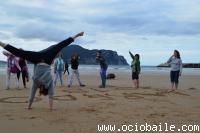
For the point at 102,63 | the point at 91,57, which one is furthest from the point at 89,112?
the point at 91,57

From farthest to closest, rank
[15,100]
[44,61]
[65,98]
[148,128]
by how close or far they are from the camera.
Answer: [65,98] → [15,100] → [44,61] → [148,128]

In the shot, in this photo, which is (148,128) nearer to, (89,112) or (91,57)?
(89,112)

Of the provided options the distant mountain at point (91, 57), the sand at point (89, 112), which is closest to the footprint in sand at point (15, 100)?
the sand at point (89, 112)

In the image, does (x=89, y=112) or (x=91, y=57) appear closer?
(x=89, y=112)

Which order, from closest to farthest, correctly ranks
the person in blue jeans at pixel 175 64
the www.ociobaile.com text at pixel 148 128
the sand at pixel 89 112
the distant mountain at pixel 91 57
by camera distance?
1. the www.ociobaile.com text at pixel 148 128
2. the sand at pixel 89 112
3. the person in blue jeans at pixel 175 64
4. the distant mountain at pixel 91 57

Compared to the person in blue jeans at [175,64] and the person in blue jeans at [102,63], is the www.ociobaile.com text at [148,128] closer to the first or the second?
the person in blue jeans at [175,64]

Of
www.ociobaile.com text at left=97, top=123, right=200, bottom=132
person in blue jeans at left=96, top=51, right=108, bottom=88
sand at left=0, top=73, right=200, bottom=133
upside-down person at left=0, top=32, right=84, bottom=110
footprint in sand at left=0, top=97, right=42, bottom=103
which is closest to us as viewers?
www.ociobaile.com text at left=97, top=123, right=200, bottom=132

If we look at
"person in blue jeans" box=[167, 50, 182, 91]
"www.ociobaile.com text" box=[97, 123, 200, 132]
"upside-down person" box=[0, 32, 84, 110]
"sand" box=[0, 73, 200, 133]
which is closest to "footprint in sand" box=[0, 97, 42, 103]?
"sand" box=[0, 73, 200, 133]

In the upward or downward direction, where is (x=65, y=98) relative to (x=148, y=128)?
upward

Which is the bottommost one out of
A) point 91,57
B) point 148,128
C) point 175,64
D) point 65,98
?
point 148,128

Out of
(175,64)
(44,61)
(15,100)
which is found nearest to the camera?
(44,61)

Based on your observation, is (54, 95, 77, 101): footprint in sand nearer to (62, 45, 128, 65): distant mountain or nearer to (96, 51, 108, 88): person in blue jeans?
(96, 51, 108, 88): person in blue jeans

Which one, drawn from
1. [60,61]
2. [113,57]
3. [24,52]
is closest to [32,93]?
[24,52]

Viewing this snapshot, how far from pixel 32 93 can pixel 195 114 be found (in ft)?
13.3
